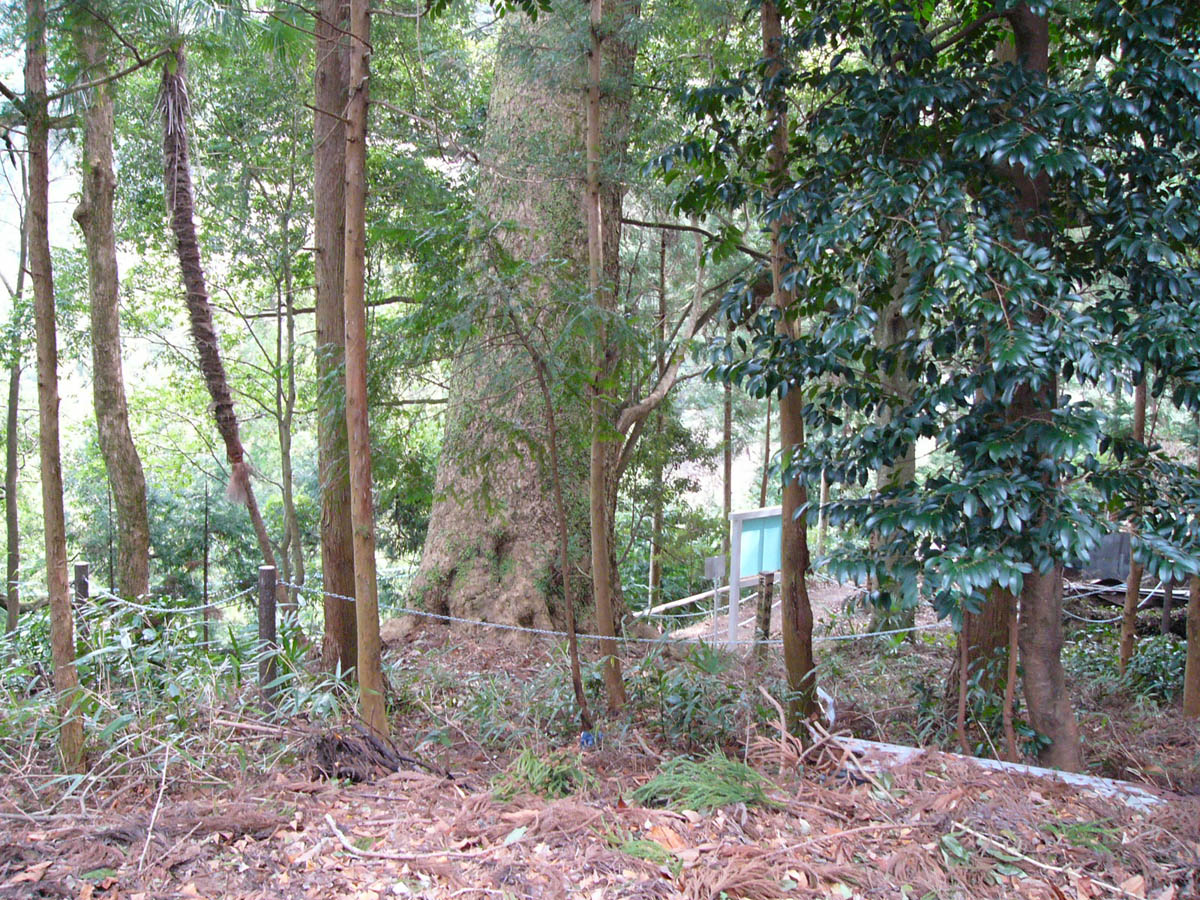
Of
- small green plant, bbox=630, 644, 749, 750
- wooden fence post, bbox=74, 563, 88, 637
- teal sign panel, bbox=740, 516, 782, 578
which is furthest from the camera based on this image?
teal sign panel, bbox=740, 516, 782, 578

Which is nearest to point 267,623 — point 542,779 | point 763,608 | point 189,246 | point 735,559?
point 542,779

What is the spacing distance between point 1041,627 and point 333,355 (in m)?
4.13

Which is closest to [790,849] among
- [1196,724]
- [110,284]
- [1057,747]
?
[1057,747]

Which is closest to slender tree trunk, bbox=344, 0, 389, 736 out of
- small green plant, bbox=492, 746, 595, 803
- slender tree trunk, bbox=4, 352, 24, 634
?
small green plant, bbox=492, 746, 595, 803

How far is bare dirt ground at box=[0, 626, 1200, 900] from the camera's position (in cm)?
271

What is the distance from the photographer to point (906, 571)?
3549 millimetres

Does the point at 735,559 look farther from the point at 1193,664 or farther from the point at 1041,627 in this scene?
the point at 1193,664

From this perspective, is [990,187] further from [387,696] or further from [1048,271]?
[387,696]

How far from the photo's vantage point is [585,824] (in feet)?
10.2

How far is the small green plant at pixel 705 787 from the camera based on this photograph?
3352mm

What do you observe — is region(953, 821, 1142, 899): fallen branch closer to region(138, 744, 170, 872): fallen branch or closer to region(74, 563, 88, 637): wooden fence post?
region(138, 744, 170, 872): fallen branch

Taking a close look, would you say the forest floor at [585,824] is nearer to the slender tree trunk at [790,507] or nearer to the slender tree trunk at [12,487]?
the slender tree trunk at [790,507]

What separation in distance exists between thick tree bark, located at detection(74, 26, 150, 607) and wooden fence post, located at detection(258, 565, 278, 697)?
162 inches

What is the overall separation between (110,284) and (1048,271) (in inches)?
313
